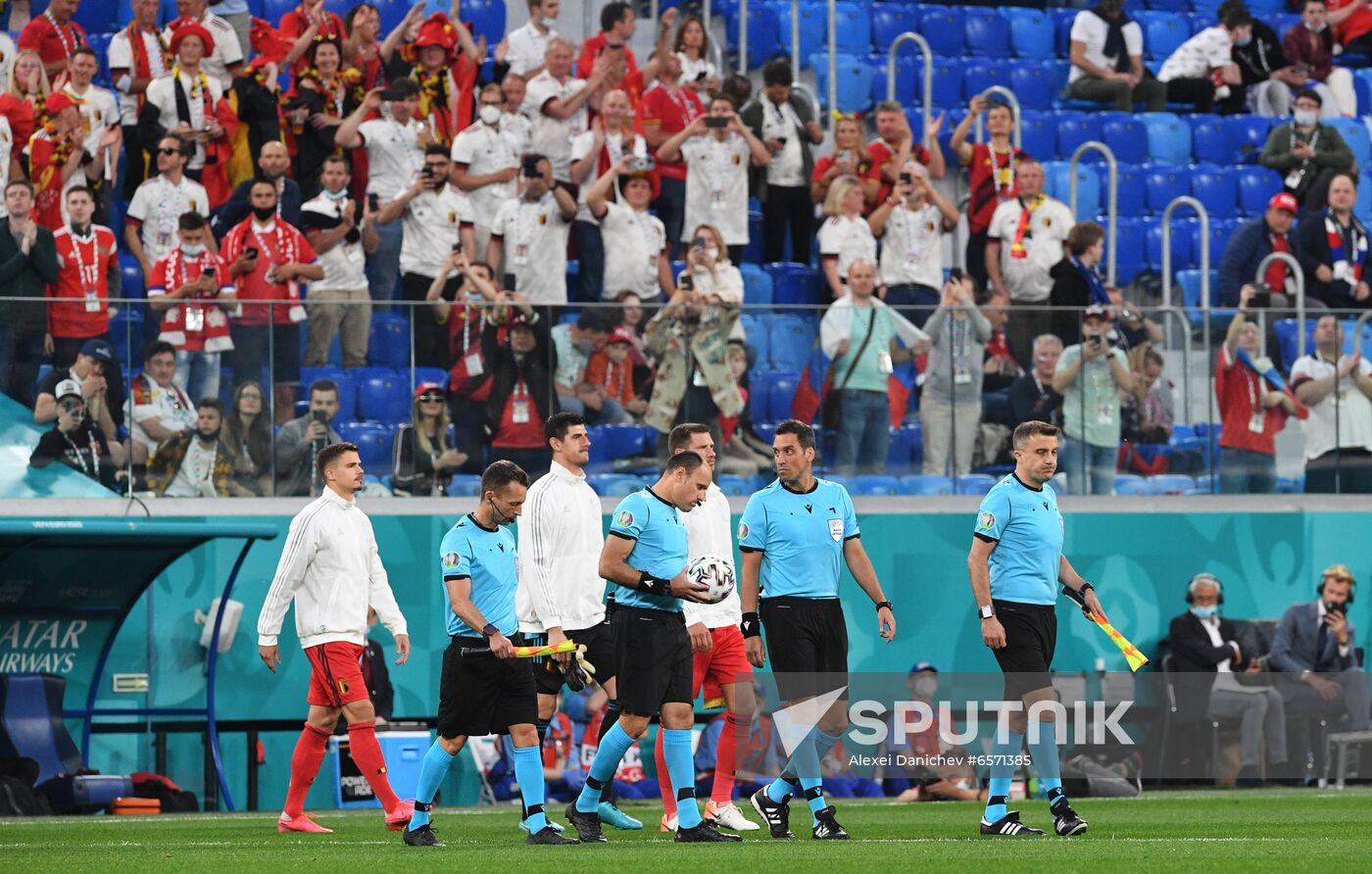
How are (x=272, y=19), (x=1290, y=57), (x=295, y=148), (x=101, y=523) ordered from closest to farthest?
1. (x=101, y=523)
2. (x=295, y=148)
3. (x=272, y=19)
4. (x=1290, y=57)

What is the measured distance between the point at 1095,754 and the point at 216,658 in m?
7.61

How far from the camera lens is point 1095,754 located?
61.3 ft

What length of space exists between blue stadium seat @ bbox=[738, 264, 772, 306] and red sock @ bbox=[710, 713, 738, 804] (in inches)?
330

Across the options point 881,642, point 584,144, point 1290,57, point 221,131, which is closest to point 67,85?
point 221,131

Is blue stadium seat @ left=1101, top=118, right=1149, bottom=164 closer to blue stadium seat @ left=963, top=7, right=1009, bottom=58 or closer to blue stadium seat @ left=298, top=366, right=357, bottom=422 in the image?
blue stadium seat @ left=963, top=7, right=1009, bottom=58

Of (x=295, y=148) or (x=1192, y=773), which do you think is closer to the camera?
(x=1192, y=773)

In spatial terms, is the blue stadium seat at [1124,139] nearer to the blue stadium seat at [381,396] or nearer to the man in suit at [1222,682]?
the man in suit at [1222,682]

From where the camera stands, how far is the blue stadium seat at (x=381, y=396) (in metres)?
17.2

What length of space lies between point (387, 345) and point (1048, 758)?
7.41 m

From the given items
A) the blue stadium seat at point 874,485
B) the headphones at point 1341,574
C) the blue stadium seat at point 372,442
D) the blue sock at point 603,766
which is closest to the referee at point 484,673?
the blue sock at point 603,766

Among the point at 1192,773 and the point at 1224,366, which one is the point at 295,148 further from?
the point at 1192,773

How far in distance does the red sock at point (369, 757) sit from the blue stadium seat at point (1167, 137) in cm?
1585

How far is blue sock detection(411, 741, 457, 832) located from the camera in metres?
11.8

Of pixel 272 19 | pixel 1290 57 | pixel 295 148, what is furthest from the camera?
pixel 1290 57
